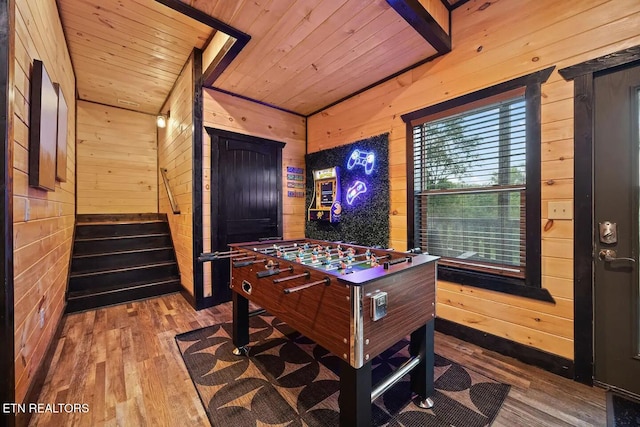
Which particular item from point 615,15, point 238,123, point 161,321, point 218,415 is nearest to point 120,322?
point 161,321

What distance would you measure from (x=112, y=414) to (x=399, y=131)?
10.9ft

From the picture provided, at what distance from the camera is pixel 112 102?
15.6 feet

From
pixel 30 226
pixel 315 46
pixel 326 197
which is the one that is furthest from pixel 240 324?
pixel 315 46

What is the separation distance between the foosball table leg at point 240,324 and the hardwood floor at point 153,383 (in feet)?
1.42

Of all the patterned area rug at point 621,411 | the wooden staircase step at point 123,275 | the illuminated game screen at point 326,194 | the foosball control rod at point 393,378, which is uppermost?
the illuminated game screen at point 326,194

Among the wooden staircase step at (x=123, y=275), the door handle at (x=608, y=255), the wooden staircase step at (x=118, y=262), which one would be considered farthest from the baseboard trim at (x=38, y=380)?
the door handle at (x=608, y=255)

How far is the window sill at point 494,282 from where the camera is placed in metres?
1.98

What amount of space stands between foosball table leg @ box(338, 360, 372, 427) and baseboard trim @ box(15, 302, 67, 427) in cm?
166

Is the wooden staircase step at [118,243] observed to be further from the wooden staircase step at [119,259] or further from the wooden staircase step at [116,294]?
the wooden staircase step at [116,294]

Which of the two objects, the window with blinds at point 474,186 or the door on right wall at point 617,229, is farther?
the window with blinds at point 474,186

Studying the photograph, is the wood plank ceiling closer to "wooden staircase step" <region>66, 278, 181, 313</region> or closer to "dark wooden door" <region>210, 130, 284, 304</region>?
"dark wooden door" <region>210, 130, 284, 304</region>

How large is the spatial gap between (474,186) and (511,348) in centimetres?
137

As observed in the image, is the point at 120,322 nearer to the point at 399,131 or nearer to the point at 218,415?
the point at 218,415

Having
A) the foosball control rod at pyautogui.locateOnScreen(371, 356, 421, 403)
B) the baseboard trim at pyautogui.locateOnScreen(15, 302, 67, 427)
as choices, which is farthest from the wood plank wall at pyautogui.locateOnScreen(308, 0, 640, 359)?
the baseboard trim at pyautogui.locateOnScreen(15, 302, 67, 427)
